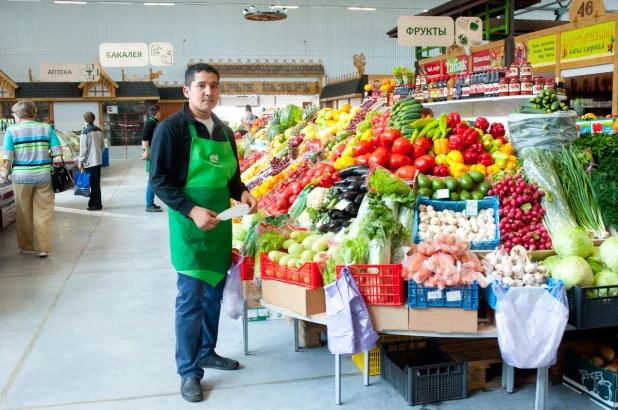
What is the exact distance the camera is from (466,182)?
14.0 ft

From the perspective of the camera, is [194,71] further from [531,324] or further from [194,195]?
[531,324]

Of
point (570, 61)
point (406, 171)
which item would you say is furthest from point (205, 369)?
point (570, 61)

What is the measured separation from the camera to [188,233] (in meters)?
3.20

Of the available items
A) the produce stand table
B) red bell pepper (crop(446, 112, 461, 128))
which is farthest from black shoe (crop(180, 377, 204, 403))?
red bell pepper (crop(446, 112, 461, 128))

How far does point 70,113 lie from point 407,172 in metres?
19.9

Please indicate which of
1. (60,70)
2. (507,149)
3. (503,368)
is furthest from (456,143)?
(60,70)

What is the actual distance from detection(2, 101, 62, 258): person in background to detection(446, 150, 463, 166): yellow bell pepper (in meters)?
3.99

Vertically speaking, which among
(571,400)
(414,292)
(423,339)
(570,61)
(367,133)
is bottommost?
(571,400)

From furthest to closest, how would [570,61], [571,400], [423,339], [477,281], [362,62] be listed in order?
[362,62], [570,61], [423,339], [571,400], [477,281]

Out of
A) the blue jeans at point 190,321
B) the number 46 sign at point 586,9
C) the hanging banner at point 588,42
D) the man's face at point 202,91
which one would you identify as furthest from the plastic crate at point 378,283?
the number 46 sign at point 586,9

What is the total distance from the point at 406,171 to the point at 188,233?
77.2 inches

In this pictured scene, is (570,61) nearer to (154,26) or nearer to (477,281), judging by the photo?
(477,281)

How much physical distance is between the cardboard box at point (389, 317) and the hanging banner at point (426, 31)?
23.0 ft

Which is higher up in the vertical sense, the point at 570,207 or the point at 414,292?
the point at 570,207
